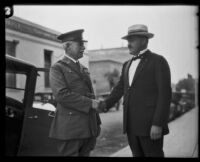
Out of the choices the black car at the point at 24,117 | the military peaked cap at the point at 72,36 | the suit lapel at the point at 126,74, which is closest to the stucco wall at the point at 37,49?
the black car at the point at 24,117

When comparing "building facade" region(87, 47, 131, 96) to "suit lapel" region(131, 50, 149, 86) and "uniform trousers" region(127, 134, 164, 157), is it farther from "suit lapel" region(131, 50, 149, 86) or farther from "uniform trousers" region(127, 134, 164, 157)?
"uniform trousers" region(127, 134, 164, 157)

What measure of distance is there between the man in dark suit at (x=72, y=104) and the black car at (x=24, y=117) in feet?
1.63

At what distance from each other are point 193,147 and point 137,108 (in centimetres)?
161

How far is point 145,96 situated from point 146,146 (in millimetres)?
530

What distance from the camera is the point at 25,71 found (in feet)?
12.0

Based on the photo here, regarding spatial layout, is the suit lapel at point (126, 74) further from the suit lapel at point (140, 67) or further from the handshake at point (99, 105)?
the handshake at point (99, 105)

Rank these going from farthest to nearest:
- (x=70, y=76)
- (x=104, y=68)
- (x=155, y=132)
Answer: (x=104, y=68)
(x=70, y=76)
(x=155, y=132)

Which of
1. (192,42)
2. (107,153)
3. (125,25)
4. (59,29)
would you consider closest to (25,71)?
(59,29)

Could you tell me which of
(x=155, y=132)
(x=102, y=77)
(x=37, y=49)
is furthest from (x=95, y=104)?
(x=37, y=49)

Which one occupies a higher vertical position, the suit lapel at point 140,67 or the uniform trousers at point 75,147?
the suit lapel at point 140,67

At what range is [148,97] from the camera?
3.22 metres

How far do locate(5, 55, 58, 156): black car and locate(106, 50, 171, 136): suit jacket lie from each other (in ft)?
3.30

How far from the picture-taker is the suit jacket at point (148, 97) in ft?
10.3

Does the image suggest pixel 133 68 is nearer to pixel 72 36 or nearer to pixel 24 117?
pixel 72 36
